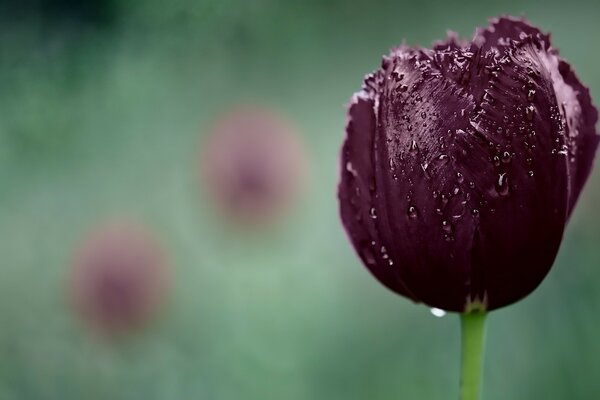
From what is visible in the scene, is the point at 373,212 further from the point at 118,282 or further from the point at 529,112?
the point at 118,282

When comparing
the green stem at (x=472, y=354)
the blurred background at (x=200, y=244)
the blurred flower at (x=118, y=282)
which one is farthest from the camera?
the blurred background at (x=200, y=244)

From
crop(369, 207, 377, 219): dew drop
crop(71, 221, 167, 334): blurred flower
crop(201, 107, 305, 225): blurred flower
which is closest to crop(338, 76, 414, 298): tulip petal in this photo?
crop(369, 207, 377, 219): dew drop

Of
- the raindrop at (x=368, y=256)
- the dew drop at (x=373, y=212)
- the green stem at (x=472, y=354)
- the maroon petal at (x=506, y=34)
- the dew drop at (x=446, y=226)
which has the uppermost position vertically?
the maroon petal at (x=506, y=34)

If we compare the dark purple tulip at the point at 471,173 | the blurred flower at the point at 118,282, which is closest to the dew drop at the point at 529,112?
the dark purple tulip at the point at 471,173

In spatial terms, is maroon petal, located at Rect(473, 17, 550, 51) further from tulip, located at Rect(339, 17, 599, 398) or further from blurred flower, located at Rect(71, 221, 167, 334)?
blurred flower, located at Rect(71, 221, 167, 334)

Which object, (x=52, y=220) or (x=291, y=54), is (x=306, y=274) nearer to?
(x=52, y=220)

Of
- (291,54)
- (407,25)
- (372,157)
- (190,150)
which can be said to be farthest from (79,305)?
(407,25)

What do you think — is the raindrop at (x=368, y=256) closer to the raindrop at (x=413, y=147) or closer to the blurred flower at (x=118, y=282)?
the raindrop at (x=413, y=147)
